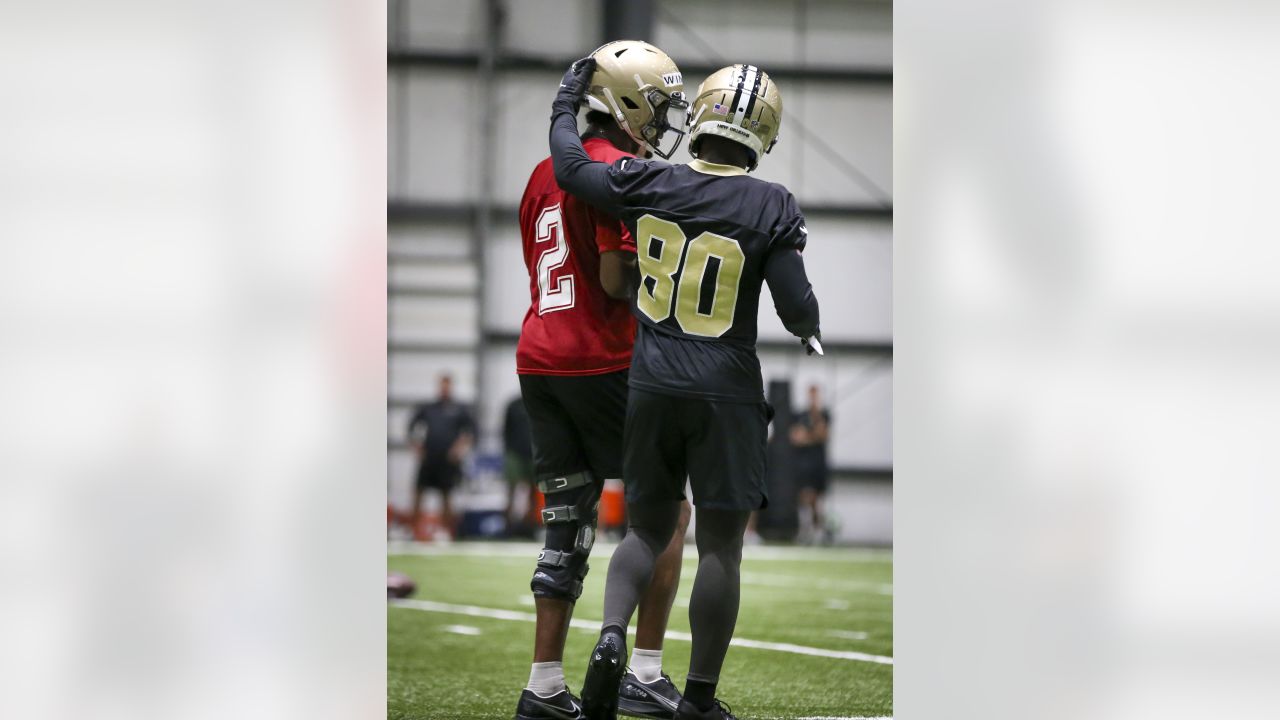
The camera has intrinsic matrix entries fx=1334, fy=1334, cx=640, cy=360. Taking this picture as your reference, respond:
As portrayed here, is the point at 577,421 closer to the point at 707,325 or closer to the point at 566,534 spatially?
the point at 566,534

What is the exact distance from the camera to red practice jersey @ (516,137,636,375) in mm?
3549

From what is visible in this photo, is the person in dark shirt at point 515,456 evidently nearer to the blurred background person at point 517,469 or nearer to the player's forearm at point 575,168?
the blurred background person at point 517,469

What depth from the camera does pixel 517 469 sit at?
45.5ft

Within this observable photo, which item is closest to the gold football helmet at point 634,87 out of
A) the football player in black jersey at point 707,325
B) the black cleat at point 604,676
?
the football player in black jersey at point 707,325

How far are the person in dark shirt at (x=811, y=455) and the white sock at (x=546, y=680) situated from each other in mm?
10569

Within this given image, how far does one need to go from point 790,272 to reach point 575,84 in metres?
0.80

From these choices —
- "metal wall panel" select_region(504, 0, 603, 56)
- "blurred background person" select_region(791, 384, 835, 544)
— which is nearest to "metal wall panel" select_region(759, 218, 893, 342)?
"blurred background person" select_region(791, 384, 835, 544)

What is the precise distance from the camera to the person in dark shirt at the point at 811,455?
14078mm

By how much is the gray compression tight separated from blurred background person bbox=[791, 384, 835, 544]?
1070 centimetres

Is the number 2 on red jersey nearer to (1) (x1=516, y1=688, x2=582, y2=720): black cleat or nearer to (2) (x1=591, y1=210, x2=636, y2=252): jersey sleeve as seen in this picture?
(2) (x1=591, y1=210, x2=636, y2=252): jersey sleeve

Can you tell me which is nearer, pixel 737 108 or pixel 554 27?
pixel 737 108

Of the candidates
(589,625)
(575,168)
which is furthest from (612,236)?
(589,625)
